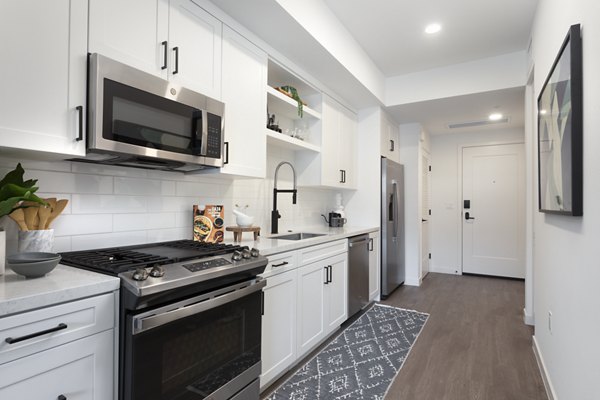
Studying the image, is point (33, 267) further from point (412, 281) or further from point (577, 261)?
point (412, 281)

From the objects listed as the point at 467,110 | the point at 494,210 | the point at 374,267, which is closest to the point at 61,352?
the point at 374,267

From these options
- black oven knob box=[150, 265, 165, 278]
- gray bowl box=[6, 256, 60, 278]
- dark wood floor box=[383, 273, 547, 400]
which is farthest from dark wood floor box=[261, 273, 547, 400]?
gray bowl box=[6, 256, 60, 278]

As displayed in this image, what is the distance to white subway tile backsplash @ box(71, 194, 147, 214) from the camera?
1643 millimetres

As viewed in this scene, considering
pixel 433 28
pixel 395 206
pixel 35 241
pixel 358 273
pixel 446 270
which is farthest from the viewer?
pixel 446 270

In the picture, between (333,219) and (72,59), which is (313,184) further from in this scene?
(72,59)

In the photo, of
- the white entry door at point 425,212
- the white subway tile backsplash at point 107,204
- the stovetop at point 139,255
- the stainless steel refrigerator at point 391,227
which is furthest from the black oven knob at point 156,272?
the white entry door at point 425,212

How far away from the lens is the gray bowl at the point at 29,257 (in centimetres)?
113

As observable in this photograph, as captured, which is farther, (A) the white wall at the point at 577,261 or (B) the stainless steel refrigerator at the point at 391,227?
(B) the stainless steel refrigerator at the point at 391,227

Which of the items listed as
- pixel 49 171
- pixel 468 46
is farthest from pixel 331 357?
pixel 468 46

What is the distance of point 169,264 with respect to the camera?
1.45 m

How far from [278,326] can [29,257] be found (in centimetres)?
141

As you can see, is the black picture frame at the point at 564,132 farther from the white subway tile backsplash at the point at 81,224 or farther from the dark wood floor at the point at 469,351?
the white subway tile backsplash at the point at 81,224

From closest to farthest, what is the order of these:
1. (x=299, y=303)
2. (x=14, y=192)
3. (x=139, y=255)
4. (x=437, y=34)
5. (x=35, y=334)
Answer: (x=35, y=334) < (x=14, y=192) < (x=139, y=255) < (x=299, y=303) < (x=437, y=34)

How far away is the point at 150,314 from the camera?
3.99 feet
